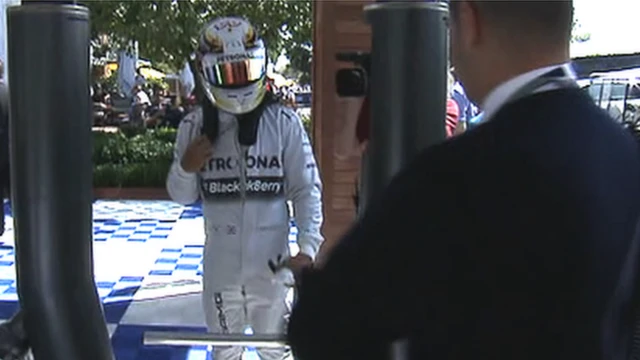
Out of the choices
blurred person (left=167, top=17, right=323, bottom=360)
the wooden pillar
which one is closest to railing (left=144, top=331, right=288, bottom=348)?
blurred person (left=167, top=17, right=323, bottom=360)

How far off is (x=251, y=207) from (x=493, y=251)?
76.9 inches

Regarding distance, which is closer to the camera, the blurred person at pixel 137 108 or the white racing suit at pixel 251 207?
the white racing suit at pixel 251 207

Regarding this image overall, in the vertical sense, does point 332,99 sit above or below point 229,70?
below

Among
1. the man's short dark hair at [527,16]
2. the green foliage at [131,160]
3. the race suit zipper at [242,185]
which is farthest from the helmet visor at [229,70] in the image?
the green foliage at [131,160]

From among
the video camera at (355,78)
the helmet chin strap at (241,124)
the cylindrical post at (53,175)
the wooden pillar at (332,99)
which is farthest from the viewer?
the wooden pillar at (332,99)

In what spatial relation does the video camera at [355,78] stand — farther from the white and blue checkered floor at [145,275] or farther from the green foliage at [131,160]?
the green foliage at [131,160]

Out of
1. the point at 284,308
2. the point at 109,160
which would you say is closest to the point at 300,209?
the point at 284,308

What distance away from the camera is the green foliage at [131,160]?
30.3ft

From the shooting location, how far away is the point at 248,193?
2.90 m

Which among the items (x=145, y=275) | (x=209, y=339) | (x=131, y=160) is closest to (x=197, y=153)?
(x=209, y=339)

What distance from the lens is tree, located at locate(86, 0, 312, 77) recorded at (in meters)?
10.1

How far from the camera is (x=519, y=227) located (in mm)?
991

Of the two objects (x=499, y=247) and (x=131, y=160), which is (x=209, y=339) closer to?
(x=499, y=247)

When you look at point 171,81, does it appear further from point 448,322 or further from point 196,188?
point 448,322
